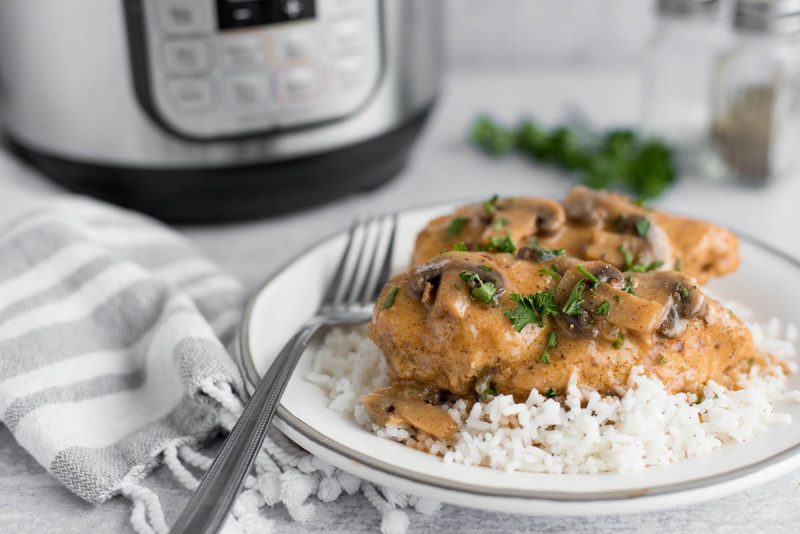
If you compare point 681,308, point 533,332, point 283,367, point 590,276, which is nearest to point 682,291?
point 681,308

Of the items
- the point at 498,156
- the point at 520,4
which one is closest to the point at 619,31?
the point at 520,4

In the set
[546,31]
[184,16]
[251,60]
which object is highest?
[184,16]

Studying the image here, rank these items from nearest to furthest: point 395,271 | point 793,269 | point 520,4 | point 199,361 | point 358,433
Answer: point 358,433, point 199,361, point 793,269, point 395,271, point 520,4

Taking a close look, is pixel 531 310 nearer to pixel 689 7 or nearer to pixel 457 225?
pixel 457 225

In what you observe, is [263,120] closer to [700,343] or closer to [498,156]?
[498,156]

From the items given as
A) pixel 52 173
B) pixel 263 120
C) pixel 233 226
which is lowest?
pixel 233 226

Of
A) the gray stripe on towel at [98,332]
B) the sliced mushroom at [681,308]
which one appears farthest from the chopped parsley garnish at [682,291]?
the gray stripe on towel at [98,332]
